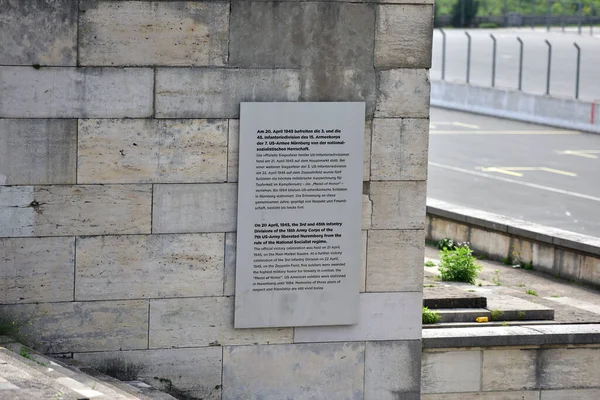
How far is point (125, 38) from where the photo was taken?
10.9m

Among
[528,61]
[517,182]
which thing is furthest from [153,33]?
[528,61]

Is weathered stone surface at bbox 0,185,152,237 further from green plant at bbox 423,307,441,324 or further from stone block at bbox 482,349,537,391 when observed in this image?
stone block at bbox 482,349,537,391

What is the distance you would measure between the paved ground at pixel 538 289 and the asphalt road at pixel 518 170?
437 cm

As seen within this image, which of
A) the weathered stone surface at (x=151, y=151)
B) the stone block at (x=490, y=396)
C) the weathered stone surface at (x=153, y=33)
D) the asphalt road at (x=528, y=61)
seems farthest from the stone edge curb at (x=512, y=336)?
the asphalt road at (x=528, y=61)

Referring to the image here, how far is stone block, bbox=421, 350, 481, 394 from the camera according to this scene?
494 inches

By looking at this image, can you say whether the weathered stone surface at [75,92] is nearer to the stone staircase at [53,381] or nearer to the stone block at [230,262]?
the stone block at [230,262]

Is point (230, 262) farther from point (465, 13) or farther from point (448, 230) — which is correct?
point (465, 13)

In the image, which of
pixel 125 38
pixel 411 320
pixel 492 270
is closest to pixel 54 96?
pixel 125 38

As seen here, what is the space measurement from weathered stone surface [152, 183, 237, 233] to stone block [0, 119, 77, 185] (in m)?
0.82

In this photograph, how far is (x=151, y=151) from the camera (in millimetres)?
11156

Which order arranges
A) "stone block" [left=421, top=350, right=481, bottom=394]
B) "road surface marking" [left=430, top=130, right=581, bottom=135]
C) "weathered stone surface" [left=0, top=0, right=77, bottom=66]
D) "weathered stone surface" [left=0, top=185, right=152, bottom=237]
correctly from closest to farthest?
1. "weathered stone surface" [left=0, top=0, right=77, bottom=66]
2. "weathered stone surface" [left=0, top=185, right=152, bottom=237]
3. "stone block" [left=421, top=350, right=481, bottom=394]
4. "road surface marking" [left=430, top=130, right=581, bottom=135]

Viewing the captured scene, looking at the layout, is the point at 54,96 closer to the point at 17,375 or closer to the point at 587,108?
the point at 17,375

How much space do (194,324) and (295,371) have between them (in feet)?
3.49

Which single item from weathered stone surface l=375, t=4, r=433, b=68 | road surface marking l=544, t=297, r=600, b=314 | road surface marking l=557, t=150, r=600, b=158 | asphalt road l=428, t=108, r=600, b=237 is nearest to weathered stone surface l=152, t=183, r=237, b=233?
weathered stone surface l=375, t=4, r=433, b=68
